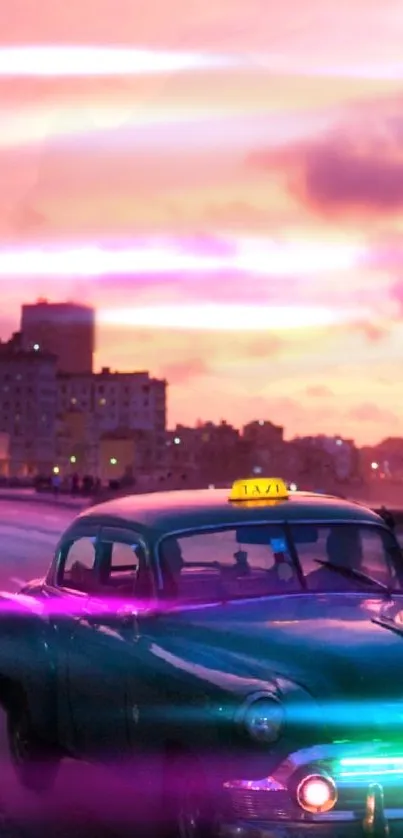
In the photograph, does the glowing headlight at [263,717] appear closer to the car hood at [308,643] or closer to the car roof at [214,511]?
the car hood at [308,643]

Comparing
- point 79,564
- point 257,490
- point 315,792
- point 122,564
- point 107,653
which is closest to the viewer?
point 315,792

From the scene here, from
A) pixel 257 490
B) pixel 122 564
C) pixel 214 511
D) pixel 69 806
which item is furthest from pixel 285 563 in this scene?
pixel 69 806

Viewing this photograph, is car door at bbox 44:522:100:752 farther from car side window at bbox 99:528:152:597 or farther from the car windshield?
the car windshield

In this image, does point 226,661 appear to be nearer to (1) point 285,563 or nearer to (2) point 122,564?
(1) point 285,563

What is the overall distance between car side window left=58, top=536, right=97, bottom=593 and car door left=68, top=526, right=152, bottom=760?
3.5 inches

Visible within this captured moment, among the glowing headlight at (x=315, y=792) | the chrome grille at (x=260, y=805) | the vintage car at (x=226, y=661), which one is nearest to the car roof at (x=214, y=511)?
the vintage car at (x=226, y=661)

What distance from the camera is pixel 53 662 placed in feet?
24.7

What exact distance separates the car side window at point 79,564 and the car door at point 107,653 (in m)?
0.09

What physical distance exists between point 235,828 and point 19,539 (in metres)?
35.4

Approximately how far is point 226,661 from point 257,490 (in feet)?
5.73

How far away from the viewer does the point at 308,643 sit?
568cm

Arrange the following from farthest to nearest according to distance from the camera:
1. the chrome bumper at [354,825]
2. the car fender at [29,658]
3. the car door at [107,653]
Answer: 1. the car fender at [29,658]
2. the car door at [107,653]
3. the chrome bumper at [354,825]

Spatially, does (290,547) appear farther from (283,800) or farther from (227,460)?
(227,460)

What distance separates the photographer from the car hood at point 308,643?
5316 mm
